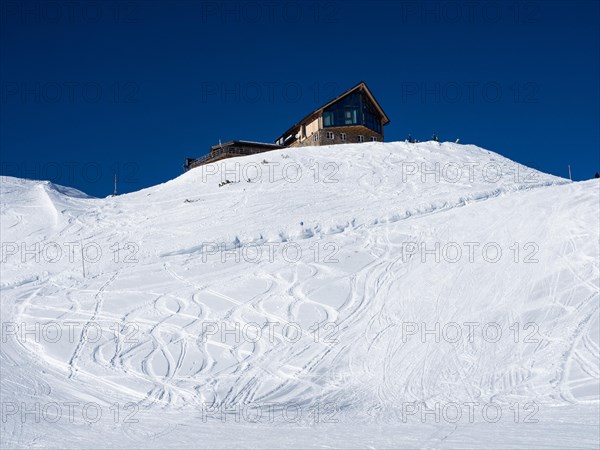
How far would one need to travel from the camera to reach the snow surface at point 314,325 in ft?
30.3

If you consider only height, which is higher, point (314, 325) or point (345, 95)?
point (345, 95)

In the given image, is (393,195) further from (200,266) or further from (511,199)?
(200,266)

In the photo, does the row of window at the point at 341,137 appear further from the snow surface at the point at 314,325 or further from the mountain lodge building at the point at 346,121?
the snow surface at the point at 314,325

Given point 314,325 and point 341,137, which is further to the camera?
point 341,137

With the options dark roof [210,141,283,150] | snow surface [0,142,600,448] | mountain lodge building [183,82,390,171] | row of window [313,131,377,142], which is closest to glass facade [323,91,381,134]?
mountain lodge building [183,82,390,171]

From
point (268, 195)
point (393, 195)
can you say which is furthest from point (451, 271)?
point (268, 195)

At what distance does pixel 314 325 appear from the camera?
13953mm

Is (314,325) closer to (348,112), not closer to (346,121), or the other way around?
(346,121)

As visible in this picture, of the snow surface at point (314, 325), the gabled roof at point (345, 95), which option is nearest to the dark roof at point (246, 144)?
the gabled roof at point (345, 95)

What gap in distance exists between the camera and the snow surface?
364 inches

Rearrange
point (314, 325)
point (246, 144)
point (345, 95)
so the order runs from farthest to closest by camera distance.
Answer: point (246, 144) < point (345, 95) < point (314, 325)

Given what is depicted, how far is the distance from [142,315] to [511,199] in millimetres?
14754

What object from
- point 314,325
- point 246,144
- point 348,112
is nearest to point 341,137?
point 348,112

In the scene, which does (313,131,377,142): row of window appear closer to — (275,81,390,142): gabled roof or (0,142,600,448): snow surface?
(275,81,390,142): gabled roof
